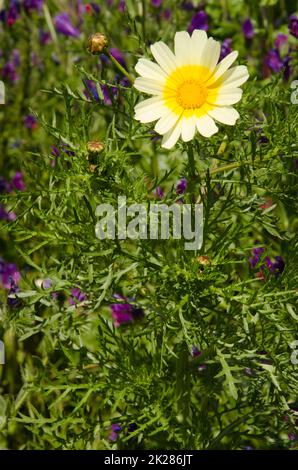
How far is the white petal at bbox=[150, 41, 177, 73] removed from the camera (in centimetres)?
104

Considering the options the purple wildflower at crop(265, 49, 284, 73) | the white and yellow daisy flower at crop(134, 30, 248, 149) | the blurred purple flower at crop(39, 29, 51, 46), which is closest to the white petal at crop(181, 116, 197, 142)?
the white and yellow daisy flower at crop(134, 30, 248, 149)

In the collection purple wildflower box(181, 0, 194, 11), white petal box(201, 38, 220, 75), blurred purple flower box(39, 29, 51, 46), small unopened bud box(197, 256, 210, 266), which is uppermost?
blurred purple flower box(39, 29, 51, 46)

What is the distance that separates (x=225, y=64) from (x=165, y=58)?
89 mm

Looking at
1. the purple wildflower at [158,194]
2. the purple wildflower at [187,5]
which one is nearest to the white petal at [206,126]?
the purple wildflower at [158,194]

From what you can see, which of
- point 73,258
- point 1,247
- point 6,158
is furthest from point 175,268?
point 6,158

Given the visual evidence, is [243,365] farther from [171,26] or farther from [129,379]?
[171,26]

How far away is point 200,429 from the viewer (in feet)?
4.12

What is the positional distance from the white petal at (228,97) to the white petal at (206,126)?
27 millimetres

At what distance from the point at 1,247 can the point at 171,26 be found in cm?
72

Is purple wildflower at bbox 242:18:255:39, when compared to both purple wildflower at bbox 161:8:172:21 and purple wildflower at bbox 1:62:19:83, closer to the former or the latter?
purple wildflower at bbox 161:8:172:21

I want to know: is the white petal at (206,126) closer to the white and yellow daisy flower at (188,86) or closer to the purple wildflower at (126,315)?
the white and yellow daisy flower at (188,86)

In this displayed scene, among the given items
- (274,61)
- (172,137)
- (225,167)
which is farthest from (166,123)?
(274,61)

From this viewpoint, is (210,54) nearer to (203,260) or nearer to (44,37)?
(203,260)

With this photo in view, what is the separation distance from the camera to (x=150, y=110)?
1022mm
